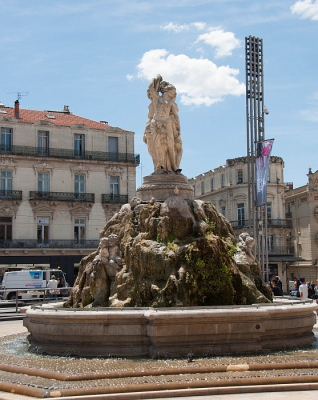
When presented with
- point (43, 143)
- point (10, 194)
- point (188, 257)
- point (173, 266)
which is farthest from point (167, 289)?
point (43, 143)

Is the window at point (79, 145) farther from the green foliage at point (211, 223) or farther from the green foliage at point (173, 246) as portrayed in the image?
the green foliage at point (173, 246)

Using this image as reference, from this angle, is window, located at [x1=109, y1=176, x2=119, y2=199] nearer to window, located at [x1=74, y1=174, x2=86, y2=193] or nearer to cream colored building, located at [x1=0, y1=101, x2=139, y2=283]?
cream colored building, located at [x1=0, y1=101, x2=139, y2=283]

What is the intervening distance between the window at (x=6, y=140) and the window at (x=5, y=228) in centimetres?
481

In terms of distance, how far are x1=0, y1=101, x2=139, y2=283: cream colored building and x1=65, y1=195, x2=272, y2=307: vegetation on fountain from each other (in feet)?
87.0

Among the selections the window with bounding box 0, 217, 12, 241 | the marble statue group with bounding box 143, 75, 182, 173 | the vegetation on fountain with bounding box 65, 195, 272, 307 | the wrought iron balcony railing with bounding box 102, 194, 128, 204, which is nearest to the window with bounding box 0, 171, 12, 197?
the window with bounding box 0, 217, 12, 241

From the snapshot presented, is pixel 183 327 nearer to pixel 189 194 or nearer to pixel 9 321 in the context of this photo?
pixel 189 194

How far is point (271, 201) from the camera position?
52.5 meters

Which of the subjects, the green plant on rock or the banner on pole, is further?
the banner on pole

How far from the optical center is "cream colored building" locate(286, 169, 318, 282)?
52.9m

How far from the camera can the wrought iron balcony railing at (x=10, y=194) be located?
130ft

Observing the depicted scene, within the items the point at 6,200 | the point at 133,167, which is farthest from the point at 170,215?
the point at 133,167

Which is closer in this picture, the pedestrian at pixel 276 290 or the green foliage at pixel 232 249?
the green foliage at pixel 232 249

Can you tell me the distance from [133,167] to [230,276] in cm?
3256

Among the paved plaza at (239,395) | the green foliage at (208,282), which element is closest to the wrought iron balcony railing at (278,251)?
the green foliage at (208,282)
